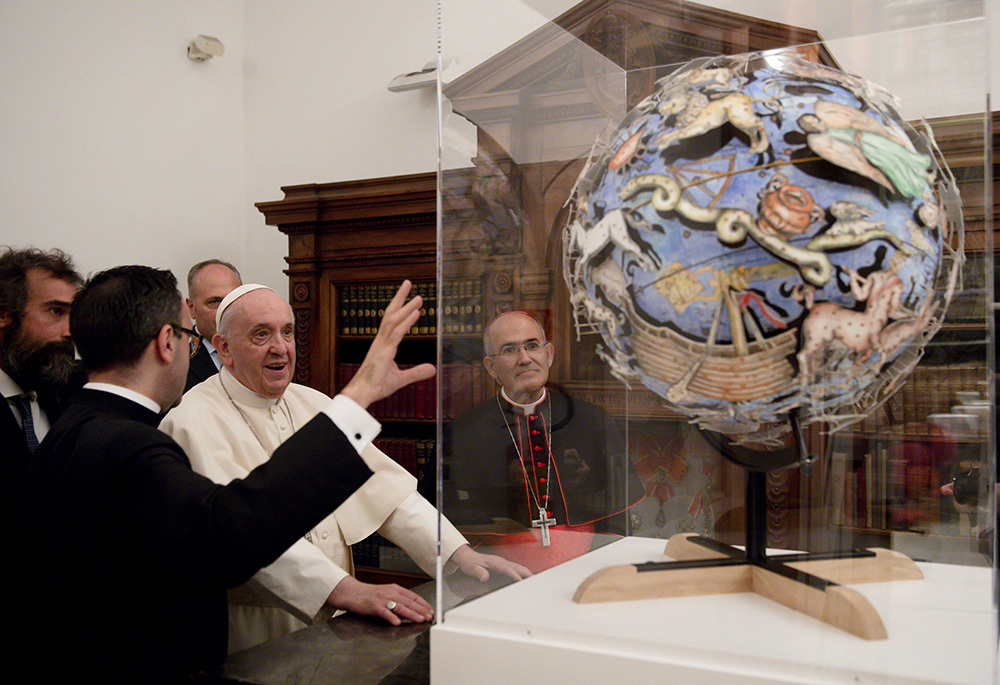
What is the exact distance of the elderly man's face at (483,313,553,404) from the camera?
1.65m

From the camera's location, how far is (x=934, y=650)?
116 cm

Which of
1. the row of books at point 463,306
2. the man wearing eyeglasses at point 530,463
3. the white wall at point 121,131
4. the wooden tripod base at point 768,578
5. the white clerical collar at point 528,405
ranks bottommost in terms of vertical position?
the wooden tripod base at point 768,578

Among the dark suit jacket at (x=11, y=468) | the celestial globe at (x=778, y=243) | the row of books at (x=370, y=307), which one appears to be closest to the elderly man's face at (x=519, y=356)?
the celestial globe at (x=778, y=243)

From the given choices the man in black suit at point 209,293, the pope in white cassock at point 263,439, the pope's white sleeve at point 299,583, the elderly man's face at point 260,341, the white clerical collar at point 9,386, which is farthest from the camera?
the man in black suit at point 209,293

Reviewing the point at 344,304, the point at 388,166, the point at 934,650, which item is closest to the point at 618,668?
the point at 934,650

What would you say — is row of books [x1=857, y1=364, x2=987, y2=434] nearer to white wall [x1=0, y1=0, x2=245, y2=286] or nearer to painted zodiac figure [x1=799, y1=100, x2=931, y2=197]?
painted zodiac figure [x1=799, y1=100, x2=931, y2=197]

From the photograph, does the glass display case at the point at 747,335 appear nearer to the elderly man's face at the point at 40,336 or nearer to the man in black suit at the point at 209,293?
the elderly man's face at the point at 40,336

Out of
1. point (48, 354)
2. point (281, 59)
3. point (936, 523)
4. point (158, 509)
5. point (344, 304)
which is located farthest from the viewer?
point (281, 59)

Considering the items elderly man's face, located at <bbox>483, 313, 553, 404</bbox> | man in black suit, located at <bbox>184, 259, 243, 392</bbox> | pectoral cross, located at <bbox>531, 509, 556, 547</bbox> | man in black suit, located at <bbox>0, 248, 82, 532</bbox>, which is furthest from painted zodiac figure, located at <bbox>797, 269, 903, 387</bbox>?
man in black suit, located at <bbox>184, 259, 243, 392</bbox>

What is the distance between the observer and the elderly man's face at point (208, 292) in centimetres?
419

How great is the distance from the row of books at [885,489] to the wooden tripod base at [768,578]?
0.06m

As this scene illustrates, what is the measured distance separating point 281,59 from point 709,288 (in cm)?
562

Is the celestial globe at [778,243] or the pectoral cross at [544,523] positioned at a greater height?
the celestial globe at [778,243]

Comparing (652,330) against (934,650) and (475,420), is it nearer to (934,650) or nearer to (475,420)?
(475,420)
